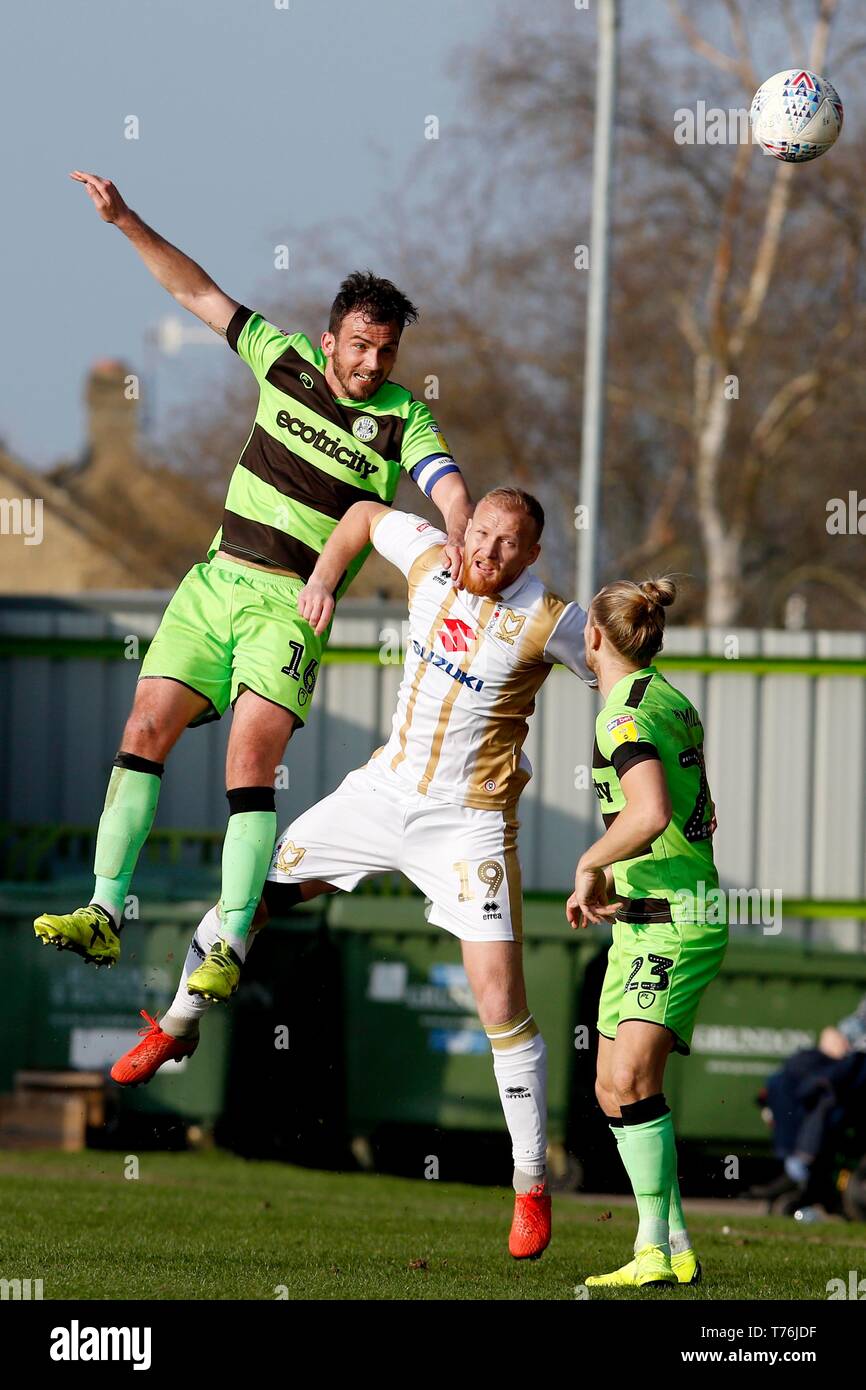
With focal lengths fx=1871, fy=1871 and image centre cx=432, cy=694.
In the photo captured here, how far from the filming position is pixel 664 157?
27797 millimetres

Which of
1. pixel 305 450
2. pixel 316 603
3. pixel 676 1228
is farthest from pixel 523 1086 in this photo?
pixel 305 450

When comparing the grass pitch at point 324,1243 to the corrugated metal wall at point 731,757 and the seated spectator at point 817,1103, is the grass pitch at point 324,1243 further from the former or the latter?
the corrugated metal wall at point 731,757

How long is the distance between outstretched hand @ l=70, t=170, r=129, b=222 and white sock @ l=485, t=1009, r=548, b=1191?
3404mm

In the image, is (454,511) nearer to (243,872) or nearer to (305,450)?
(305,450)

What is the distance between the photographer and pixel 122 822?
7.18 metres

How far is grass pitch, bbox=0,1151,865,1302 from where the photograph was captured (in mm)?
6621

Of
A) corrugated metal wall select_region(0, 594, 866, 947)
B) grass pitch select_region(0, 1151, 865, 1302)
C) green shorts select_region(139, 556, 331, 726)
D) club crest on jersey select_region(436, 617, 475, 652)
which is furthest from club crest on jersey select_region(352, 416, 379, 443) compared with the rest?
corrugated metal wall select_region(0, 594, 866, 947)

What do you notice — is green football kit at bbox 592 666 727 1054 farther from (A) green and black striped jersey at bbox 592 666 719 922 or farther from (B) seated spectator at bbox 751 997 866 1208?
(B) seated spectator at bbox 751 997 866 1208

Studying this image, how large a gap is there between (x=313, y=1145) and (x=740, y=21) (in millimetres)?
19671

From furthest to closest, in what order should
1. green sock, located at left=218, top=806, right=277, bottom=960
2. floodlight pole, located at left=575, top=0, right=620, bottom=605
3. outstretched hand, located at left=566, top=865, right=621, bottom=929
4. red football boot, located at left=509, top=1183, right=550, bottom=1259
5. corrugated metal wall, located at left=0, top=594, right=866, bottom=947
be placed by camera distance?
floodlight pole, located at left=575, top=0, right=620, bottom=605, corrugated metal wall, located at left=0, top=594, right=866, bottom=947, green sock, located at left=218, top=806, right=277, bottom=960, red football boot, located at left=509, top=1183, right=550, bottom=1259, outstretched hand, located at left=566, top=865, right=621, bottom=929

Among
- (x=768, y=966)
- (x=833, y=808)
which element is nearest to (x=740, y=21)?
(x=833, y=808)

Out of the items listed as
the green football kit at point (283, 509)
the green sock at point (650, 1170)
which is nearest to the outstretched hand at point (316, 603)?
the green football kit at point (283, 509)

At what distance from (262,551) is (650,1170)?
273 centimetres
